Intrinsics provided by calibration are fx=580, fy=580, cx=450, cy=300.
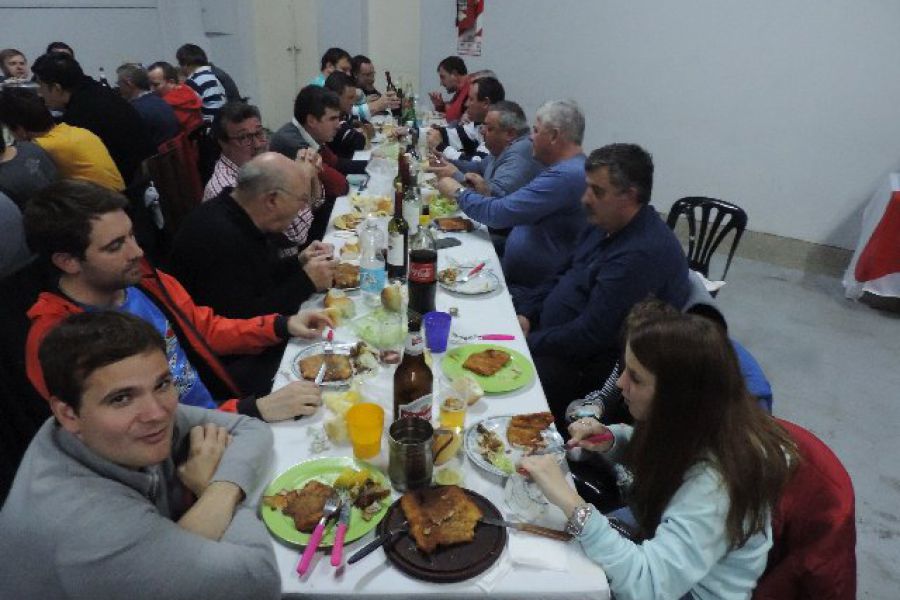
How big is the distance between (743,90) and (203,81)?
5.10 meters

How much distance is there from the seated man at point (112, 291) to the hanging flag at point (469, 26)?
18.2ft

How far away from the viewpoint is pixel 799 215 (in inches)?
203

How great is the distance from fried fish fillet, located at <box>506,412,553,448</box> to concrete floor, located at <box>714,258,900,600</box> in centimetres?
160

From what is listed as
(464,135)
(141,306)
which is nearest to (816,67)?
(464,135)

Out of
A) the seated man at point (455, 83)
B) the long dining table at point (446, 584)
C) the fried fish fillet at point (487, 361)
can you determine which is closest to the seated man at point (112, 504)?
the long dining table at point (446, 584)

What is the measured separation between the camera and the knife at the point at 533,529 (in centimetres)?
127

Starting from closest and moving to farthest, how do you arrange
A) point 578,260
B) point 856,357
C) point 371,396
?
1. point 371,396
2. point 578,260
3. point 856,357

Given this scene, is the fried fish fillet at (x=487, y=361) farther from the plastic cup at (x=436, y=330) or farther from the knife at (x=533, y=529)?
the knife at (x=533, y=529)

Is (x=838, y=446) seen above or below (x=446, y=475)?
below

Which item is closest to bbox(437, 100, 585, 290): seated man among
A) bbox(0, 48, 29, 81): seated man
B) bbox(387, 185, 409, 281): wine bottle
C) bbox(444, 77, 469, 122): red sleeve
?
bbox(387, 185, 409, 281): wine bottle

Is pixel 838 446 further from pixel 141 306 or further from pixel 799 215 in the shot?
pixel 141 306

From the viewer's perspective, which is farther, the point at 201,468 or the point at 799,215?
the point at 799,215

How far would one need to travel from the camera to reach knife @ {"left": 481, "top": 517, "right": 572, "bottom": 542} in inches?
50.1

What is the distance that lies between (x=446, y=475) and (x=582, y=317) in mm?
1215
